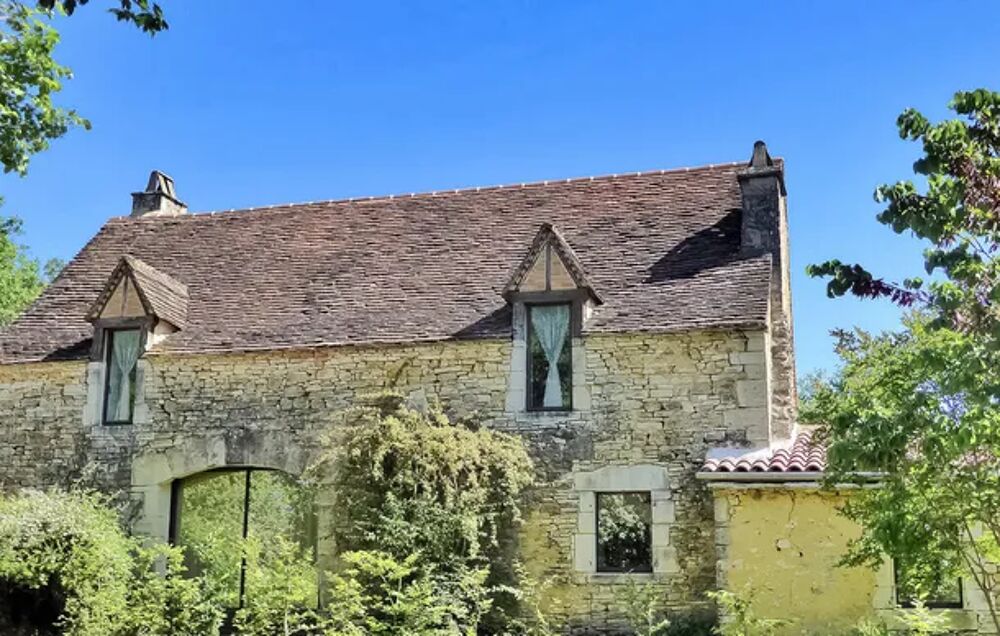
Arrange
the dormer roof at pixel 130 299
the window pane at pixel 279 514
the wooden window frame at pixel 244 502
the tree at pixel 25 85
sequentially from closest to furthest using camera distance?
the tree at pixel 25 85
the window pane at pixel 279 514
the wooden window frame at pixel 244 502
the dormer roof at pixel 130 299

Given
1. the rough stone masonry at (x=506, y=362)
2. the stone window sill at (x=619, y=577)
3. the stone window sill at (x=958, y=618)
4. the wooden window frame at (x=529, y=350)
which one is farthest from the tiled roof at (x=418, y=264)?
the stone window sill at (x=958, y=618)

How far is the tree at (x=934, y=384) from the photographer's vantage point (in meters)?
7.00

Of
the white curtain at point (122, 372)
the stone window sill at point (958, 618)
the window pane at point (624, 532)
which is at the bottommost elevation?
the stone window sill at point (958, 618)

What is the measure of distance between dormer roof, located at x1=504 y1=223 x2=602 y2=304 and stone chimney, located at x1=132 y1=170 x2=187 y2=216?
862cm

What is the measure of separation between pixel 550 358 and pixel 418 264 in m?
3.28

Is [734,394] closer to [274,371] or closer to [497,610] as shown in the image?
[497,610]

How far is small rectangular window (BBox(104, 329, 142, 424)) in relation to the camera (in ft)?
52.9

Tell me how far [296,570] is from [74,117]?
5576 mm

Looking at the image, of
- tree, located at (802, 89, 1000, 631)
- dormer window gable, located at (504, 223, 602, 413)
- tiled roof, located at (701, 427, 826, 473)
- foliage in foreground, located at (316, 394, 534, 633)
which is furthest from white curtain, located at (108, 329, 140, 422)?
tree, located at (802, 89, 1000, 631)

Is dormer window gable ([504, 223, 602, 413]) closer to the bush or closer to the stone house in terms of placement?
the stone house

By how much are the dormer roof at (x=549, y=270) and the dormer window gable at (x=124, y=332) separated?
5.49 m

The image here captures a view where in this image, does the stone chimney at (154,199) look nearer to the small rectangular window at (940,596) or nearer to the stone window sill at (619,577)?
the stone window sill at (619,577)

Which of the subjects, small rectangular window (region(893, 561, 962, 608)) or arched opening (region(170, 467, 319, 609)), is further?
arched opening (region(170, 467, 319, 609))

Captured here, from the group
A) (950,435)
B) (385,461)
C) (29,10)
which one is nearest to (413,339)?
(385,461)
